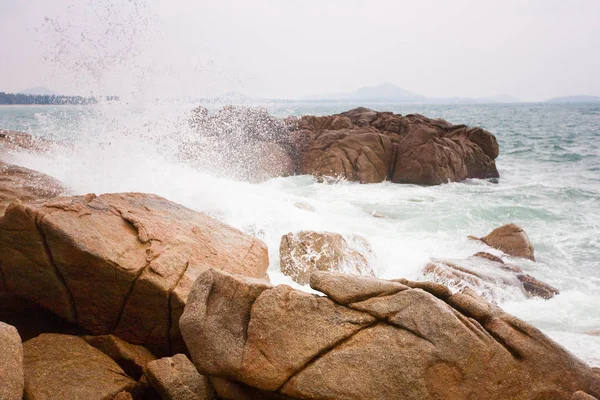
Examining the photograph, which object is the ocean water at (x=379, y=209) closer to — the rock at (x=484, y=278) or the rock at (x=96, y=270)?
the rock at (x=484, y=278)

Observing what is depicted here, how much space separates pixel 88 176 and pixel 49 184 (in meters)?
1.72

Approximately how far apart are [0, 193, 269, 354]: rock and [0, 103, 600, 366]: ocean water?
9.13 feet

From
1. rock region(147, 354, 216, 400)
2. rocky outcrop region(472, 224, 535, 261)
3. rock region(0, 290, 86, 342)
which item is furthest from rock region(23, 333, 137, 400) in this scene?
rocky outcrop region(472, 224, 535, 261)

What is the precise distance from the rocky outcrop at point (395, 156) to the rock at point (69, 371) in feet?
50.1

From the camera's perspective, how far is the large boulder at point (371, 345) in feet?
11.2

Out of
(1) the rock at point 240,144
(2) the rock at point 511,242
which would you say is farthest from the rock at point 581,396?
(1) the rock at point 240,144

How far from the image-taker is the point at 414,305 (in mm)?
3574

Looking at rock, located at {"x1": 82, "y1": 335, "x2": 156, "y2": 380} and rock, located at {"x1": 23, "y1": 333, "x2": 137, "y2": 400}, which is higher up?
rock, located at {"x1": 23, "y1": 333, "x2": 137, "y2": 400}

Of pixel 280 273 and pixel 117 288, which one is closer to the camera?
pixel 117 288

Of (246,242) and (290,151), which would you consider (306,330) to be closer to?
(246,242)

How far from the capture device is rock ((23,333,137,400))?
3760 mm

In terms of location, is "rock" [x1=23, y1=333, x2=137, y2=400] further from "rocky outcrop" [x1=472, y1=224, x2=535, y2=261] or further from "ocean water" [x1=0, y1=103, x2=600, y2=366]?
"rocky outcrop" [x1=472, y1=224, x2=535, y2=261]

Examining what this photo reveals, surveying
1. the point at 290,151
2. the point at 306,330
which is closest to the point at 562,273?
the point at 306,330

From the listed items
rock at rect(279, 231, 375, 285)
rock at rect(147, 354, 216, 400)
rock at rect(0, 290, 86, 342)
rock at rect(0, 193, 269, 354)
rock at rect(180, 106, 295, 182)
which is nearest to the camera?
rock at rect(147, 354, 216, 400)
